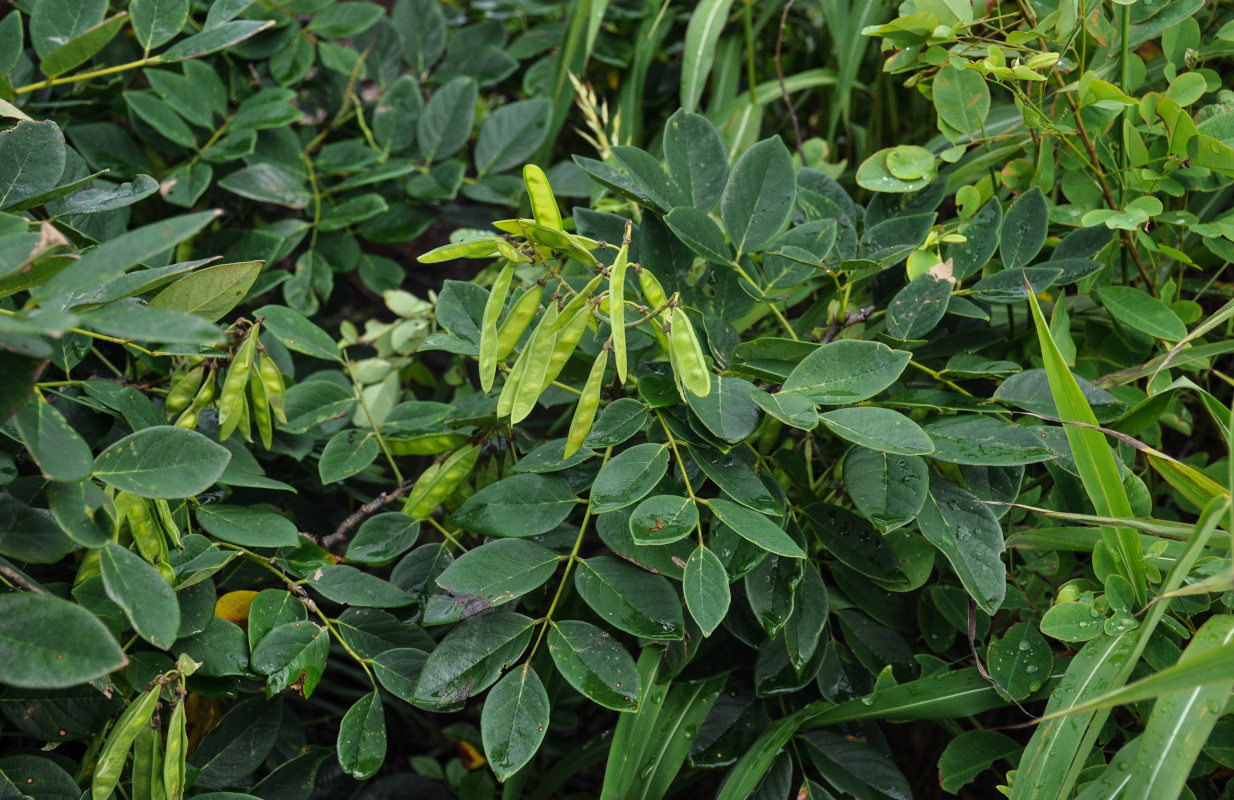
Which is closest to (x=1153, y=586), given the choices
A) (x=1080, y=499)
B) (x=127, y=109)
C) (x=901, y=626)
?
(x=1080, y=499)

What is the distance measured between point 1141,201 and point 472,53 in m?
1.12

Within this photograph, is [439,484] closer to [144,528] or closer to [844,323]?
[144,528]

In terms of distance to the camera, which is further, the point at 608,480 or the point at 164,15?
the point at 164,15

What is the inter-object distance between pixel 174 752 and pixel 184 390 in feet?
1.20

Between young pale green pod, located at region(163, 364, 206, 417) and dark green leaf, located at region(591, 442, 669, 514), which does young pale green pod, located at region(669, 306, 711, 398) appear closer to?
dark green leaf, located at region(591, 442, 669, 514)

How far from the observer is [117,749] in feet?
2.28

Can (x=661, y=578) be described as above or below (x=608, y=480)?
below

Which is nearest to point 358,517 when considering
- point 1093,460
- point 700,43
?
point 1093,460

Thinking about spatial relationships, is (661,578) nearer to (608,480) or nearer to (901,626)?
(608,480)

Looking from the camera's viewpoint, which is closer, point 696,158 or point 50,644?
point 50,644

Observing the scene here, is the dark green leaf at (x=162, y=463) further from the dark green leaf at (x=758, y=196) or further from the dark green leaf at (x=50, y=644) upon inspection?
the dark green leaf at (x=758, y=196)

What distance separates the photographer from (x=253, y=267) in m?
0.77

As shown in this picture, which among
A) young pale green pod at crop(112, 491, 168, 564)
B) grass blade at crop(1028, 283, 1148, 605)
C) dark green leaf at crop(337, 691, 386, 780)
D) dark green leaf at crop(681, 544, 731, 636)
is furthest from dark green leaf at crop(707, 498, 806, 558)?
young pale green pod at crop(112, 491, 168, 564)

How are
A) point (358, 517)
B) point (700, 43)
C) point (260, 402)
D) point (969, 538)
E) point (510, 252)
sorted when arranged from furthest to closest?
1. point (700, 43)
2. point (358, 517)
3. point (260, 402)
4. point (969, 538)
5. point (510, 252)
